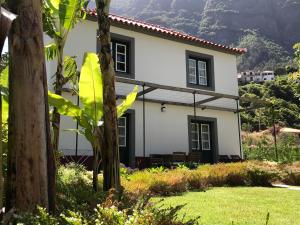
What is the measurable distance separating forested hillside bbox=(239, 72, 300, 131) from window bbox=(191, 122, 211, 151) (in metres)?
18.1

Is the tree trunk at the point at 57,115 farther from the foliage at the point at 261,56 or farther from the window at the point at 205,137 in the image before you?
the foliage at the point at 261,56

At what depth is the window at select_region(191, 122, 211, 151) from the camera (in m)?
18.4

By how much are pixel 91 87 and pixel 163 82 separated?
11183 millimetres

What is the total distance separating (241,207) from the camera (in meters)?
7.76

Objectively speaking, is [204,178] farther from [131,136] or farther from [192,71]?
[192,71]

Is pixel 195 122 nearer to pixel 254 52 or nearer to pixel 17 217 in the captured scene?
pixel 17 217

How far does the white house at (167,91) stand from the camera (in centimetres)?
1542

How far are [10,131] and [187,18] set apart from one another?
119879 millimetres

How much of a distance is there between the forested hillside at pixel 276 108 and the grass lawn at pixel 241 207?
27244 millimetres

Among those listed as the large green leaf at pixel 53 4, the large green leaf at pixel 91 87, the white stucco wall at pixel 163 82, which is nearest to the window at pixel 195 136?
the white stucco wall at pixel 163 82

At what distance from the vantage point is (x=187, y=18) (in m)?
120

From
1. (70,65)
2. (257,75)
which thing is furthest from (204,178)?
(257,75)

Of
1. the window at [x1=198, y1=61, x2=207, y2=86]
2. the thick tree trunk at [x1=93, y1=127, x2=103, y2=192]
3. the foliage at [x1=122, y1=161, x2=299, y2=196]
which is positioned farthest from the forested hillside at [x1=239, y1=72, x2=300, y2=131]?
the thick tree trunk at [x1=93, y1=127, x2=103, y2=192]

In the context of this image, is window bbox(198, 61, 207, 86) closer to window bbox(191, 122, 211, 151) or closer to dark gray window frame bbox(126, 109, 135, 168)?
window bbox(191, 122, 211, 151)
